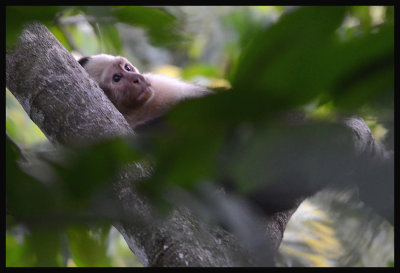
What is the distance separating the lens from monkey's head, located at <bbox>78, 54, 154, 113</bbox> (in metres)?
2.06

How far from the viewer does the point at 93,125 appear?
2.36 ft

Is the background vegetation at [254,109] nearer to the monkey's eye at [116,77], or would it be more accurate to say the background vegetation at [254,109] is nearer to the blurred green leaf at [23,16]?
the blurred green leaf at [23,16]

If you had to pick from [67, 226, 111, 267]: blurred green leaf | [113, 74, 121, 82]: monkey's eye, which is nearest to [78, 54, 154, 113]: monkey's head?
[113, 74, 121, 82]: monkey's eye

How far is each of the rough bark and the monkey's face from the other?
934 mm

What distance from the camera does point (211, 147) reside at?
0.88 ft

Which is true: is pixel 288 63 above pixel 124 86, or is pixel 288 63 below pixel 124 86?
above

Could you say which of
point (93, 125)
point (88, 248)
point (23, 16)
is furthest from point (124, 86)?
point (23, 16)

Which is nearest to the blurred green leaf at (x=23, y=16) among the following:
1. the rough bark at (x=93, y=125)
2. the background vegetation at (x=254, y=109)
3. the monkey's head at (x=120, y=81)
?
the background vegetation at (x=254, y=109)

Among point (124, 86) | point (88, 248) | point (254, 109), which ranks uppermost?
point (254, 109)

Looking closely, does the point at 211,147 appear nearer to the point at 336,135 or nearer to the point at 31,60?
the point at 336,135

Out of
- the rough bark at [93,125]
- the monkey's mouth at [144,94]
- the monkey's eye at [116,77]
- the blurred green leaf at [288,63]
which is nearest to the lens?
the blurred green leaf at [288,63]

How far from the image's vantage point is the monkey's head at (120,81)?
206cm

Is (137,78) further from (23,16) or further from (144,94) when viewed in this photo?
(23,16)

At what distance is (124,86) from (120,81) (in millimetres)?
47
